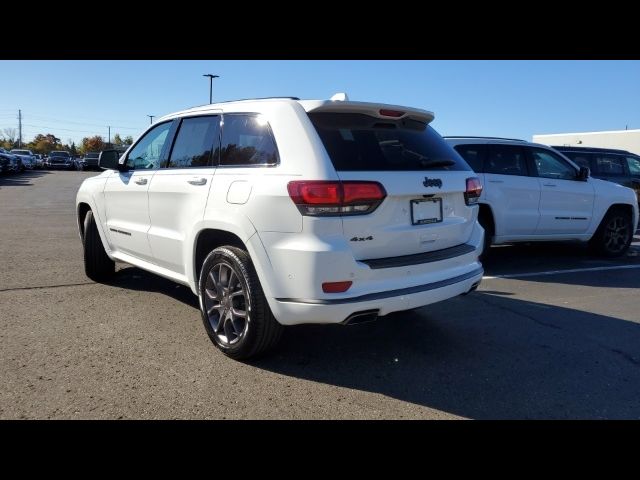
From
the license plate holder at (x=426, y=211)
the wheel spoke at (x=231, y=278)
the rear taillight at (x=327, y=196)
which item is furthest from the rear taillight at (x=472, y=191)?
the wheel spoke at (x=231, y=278)

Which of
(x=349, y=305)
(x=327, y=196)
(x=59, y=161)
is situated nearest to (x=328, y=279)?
(x=349, y=305)

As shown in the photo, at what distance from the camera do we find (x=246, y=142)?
3.64 m

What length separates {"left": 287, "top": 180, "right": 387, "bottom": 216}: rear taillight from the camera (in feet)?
9.95

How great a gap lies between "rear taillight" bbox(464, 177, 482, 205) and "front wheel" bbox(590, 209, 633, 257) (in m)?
5.17

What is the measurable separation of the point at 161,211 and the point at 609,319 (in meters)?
4.35

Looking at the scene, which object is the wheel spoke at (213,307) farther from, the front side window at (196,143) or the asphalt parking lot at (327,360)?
the front side window at (196,143)

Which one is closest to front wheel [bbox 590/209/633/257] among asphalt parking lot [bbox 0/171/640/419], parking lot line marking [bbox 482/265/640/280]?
parking lot line marking [bbox 482/265/640/280]

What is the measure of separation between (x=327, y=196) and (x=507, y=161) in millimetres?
5136

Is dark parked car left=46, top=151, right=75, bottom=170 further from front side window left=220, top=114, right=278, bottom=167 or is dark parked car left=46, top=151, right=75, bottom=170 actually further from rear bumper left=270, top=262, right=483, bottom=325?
rear bumper left=270, top=262, right=483, bottom=325

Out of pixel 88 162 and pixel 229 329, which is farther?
pixel 88 162

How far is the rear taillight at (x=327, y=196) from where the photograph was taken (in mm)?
3033

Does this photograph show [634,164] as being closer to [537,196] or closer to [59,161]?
[537,196]
